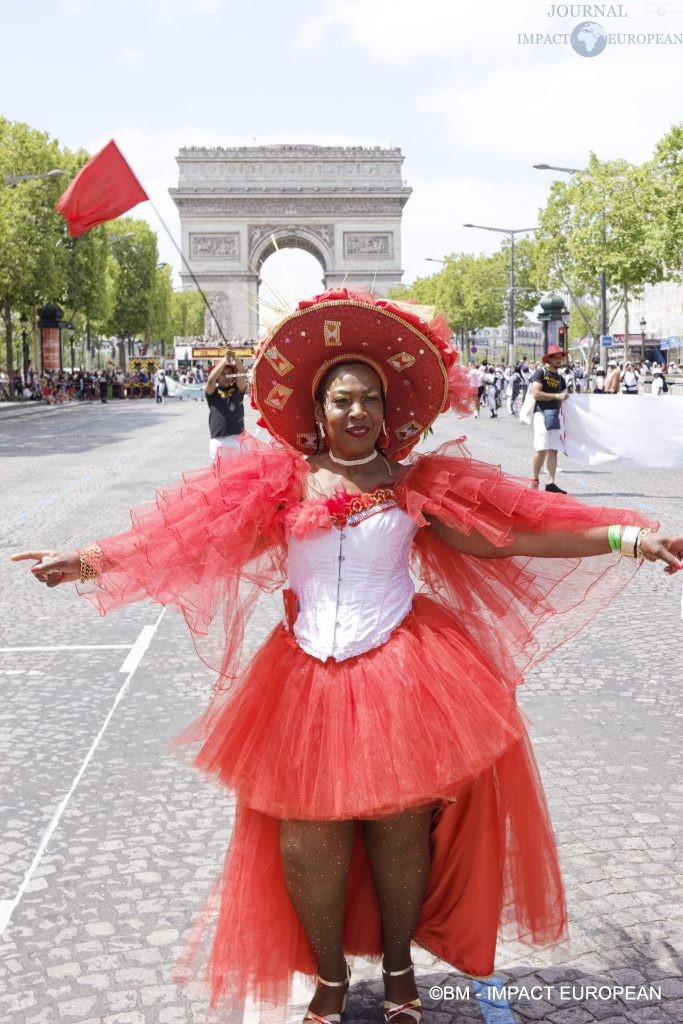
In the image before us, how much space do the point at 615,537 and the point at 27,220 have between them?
4315 cm

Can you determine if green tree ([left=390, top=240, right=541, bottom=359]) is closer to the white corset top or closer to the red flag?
the red flag

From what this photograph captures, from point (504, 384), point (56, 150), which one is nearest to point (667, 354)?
point (504, 384)

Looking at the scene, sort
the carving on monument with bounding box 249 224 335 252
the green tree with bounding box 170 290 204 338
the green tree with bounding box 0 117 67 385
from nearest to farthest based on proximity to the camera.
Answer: the green tree with bounding box 0 117 67 385 < the carving on monument with bounding box 249 224 335 252 < the green tree with bounding box 170 290 204 338

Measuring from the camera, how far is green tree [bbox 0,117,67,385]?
41.3 meters

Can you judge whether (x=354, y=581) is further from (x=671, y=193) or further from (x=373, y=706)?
(x=671, y=193)

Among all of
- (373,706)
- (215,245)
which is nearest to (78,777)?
(373,706)

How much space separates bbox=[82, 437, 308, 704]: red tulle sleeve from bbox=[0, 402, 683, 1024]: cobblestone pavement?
931 millimetres

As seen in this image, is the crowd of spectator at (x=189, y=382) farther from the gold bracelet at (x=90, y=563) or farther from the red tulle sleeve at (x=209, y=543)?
the gold bracelet at (x=90, y=563)

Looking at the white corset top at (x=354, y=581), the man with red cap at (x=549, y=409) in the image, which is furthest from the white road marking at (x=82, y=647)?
the man with red cap at (x=549, y=409)

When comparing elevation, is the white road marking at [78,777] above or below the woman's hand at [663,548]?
below

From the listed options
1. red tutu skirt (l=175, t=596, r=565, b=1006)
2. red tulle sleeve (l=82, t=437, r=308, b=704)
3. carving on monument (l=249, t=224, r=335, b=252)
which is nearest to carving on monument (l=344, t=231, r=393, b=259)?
carving on monument (l=249, t=224, r=335, b=252)

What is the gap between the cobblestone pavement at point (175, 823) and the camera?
2.97 m

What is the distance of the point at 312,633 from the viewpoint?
281 centimetres

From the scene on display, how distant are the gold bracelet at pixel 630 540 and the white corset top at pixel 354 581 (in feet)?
1.69
